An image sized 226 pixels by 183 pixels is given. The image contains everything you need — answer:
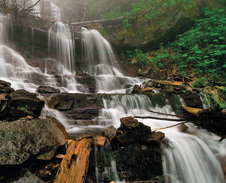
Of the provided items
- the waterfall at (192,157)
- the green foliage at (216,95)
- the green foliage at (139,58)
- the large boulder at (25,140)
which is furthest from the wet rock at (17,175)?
the green foliage at (139,58)

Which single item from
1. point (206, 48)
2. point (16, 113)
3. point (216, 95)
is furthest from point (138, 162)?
point (206, 48)

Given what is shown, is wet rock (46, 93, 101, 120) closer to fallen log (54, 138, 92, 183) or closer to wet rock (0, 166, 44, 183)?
fallen log (54, 138, 92, 183)

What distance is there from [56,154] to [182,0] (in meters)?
13.7

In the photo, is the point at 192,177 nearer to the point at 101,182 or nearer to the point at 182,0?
the point at 101,182

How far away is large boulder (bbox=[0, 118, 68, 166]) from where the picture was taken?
1867 mm

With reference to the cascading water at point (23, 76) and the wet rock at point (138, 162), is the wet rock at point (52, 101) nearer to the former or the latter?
the cascading water at point (23, 76)

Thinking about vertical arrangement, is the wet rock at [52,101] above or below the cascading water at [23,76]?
below

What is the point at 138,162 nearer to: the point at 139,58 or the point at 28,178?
the point at 28,178

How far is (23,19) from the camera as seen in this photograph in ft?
32.2

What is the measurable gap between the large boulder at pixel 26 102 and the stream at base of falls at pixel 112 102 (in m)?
0.37

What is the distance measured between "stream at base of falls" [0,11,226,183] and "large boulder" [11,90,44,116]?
367 mm

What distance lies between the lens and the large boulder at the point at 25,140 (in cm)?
187

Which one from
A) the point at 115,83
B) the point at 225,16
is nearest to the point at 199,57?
the point at 225,16

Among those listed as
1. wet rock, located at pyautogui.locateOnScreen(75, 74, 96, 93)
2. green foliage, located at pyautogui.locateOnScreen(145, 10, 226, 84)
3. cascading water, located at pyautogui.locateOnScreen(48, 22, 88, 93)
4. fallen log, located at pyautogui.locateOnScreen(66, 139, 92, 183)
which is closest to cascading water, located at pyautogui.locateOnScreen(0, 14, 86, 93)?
wet rock, located at pyautogui.locateOnScreen(75, 74, 96, 93)
